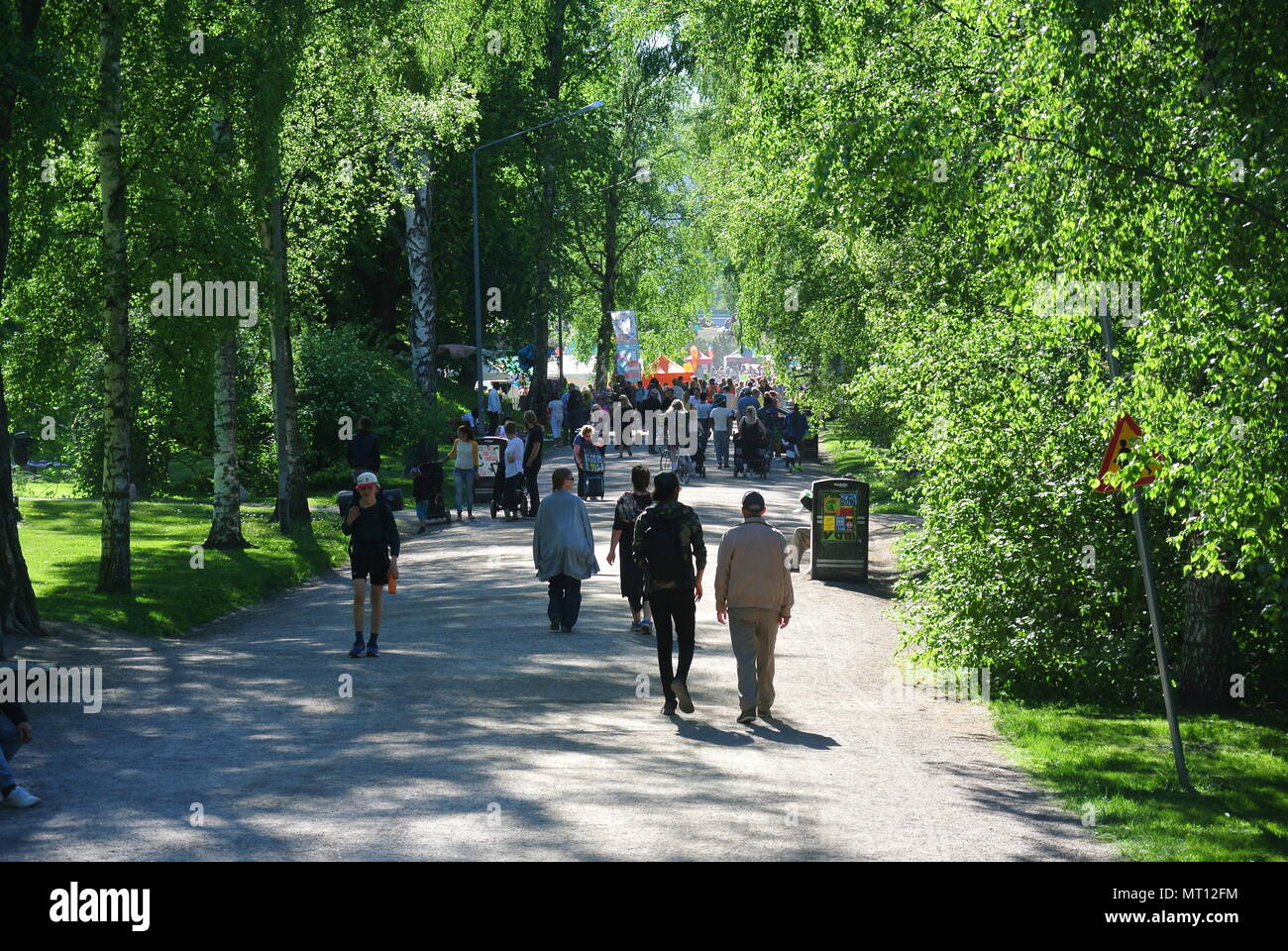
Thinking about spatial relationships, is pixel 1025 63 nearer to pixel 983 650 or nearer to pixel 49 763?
pixel 983 650

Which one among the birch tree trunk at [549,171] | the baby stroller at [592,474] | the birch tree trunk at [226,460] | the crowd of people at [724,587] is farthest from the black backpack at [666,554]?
the birch tree trunk at [549,171]

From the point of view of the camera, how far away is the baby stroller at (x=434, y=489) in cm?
→ 2825

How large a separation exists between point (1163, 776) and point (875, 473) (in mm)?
26231

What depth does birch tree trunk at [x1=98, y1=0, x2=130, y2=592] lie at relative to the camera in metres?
17.3

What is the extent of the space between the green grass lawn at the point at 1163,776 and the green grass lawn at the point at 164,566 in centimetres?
938

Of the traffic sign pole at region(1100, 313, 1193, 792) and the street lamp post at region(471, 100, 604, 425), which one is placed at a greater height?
the street lamp post at region(471, 100, 604, 425)

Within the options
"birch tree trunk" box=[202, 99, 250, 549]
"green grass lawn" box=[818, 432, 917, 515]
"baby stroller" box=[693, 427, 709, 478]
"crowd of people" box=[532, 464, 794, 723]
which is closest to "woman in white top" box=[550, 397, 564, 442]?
"green grass lawn" box=[818, 432, 917, 515]

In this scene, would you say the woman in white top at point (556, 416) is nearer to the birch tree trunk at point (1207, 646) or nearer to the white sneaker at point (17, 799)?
the birch tree trunk at point (1207, 646)

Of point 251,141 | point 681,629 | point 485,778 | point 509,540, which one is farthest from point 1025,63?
point 509,540

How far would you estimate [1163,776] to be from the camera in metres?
11.2

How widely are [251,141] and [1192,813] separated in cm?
1415

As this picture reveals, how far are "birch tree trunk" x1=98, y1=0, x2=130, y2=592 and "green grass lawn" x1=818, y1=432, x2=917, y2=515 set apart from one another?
886 centimetres

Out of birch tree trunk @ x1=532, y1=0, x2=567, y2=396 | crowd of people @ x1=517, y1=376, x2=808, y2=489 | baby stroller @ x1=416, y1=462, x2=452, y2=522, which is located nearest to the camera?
baby stroller @ x1=416, y1=462, x2=452, y2=522

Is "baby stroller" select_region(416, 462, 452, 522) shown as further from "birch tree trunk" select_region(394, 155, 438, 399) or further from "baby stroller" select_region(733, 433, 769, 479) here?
"baby stroller" select_region(733, 433, 769, 479)
